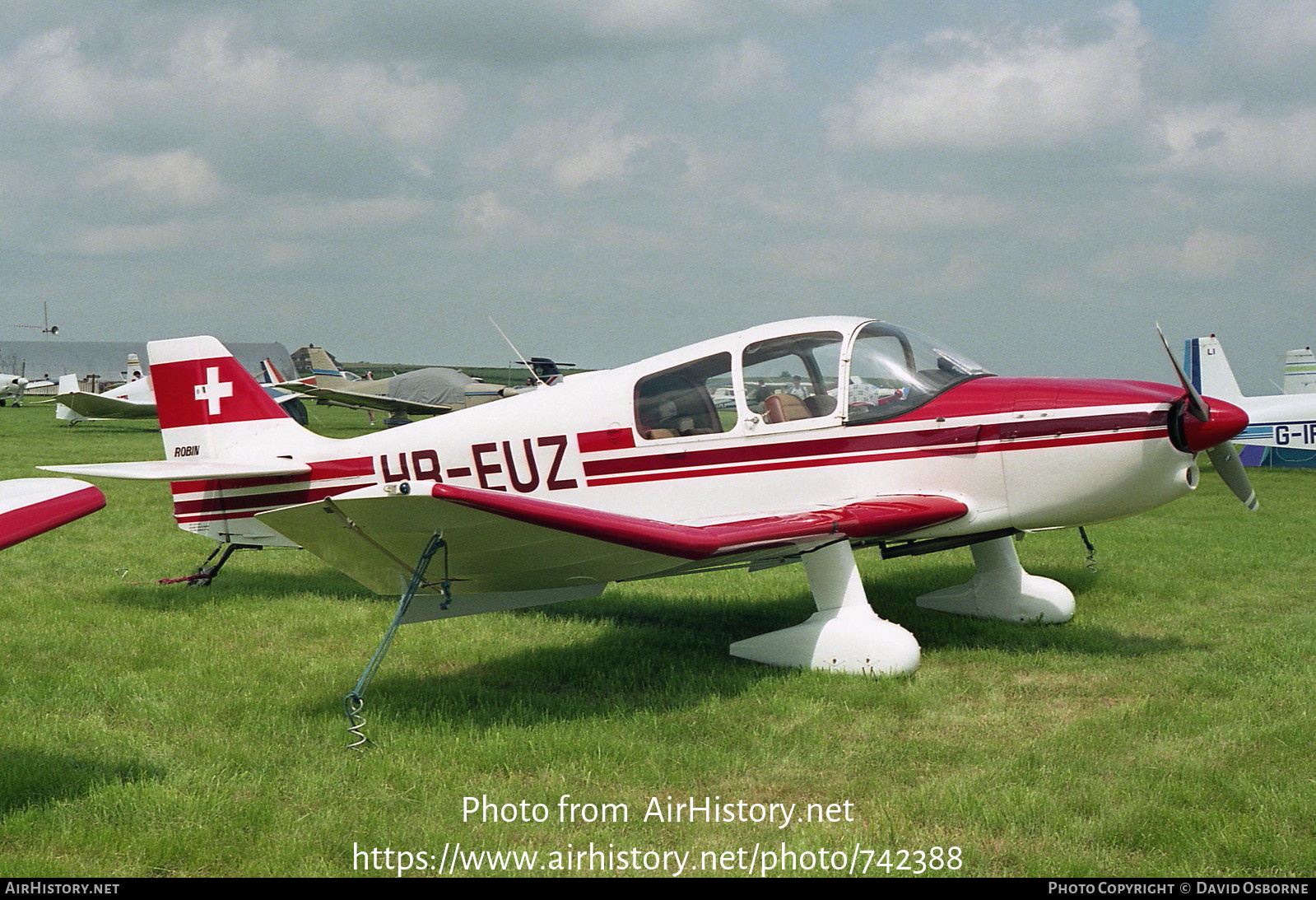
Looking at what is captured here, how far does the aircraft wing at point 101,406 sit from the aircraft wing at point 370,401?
4950 millimetres

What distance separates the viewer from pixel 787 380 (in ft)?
20.8

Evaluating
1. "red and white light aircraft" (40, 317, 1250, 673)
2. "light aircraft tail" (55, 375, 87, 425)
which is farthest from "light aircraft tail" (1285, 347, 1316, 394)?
"light aircraft tail" (55, 375, 87, 425)

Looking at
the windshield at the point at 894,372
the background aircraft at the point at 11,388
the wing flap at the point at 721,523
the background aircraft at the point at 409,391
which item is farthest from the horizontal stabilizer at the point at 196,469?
the background aircraft at the point at 11,388

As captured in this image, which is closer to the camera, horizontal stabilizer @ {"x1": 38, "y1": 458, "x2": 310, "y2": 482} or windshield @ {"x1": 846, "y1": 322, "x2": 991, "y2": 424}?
windshield @ {"x1": 846, "y1": 322, "x2": 991, "y2": 424}

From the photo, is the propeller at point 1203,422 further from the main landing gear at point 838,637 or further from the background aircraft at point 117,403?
the background aircraft at point 117,403

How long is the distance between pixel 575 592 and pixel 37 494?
123 inches

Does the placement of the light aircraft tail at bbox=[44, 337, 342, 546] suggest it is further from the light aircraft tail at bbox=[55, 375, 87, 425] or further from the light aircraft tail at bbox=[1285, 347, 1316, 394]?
the light aircraft tail at bbox=[55, 375, 87, 425]

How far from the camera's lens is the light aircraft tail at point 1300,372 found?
23125 millimetres

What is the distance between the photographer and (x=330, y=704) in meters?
5.17

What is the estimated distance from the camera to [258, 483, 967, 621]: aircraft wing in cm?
420

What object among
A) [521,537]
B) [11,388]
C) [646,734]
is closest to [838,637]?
[646,734]

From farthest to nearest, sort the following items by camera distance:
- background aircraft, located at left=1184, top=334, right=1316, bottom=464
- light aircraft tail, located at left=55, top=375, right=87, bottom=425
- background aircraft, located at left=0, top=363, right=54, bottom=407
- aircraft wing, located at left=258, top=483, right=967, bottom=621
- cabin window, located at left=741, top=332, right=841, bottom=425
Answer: background aircraft, located at left=0, top=363, right=54, bottom=407 < light aircraft tail, located at left=55, top=375, right=87, bottom=425 < background aircraft, located at left=1184, top=334, right=1316, bottom=464 < cabin window, located at left=741, top=332, right=841, bottom=425 < aircraft wing, located at left=258, top=483, right=967, bottom=621

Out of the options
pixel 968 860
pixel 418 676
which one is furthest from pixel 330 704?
pixel 968 860

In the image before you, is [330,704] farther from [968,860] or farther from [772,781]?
[968,860]
